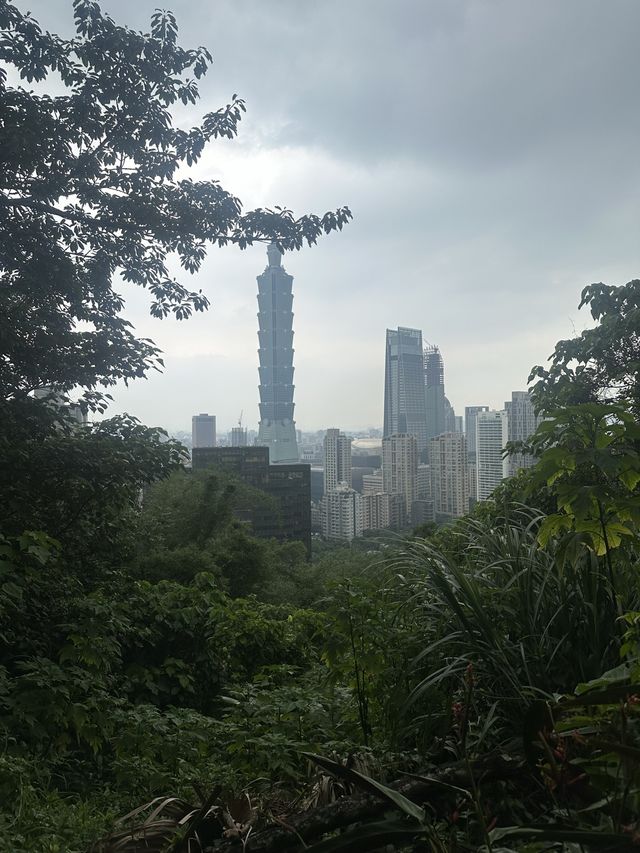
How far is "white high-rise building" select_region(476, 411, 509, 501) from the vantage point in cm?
452

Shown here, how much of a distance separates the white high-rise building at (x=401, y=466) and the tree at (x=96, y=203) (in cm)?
443

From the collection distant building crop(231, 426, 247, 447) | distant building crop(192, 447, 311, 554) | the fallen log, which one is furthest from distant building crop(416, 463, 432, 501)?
the fallen log

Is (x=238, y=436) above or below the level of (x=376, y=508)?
above

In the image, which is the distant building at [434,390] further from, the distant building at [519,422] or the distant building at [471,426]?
the distant building at [519,422]

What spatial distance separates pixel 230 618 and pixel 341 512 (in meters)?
5.54

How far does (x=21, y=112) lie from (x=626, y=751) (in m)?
3.57

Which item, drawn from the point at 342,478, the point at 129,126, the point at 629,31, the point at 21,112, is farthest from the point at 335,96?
the point at 342,478

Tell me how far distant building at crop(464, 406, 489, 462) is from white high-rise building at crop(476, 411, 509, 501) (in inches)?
7.5

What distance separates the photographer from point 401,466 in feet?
25.1

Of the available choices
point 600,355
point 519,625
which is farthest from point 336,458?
point 519,625

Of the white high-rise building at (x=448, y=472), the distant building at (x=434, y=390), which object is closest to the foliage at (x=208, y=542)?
the white high-rise building at (x=448, y=472)

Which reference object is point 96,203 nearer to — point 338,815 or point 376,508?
point 338,815

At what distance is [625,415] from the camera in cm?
120

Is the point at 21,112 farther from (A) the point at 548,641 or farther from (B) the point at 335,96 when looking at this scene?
(A) the point at 548,641
